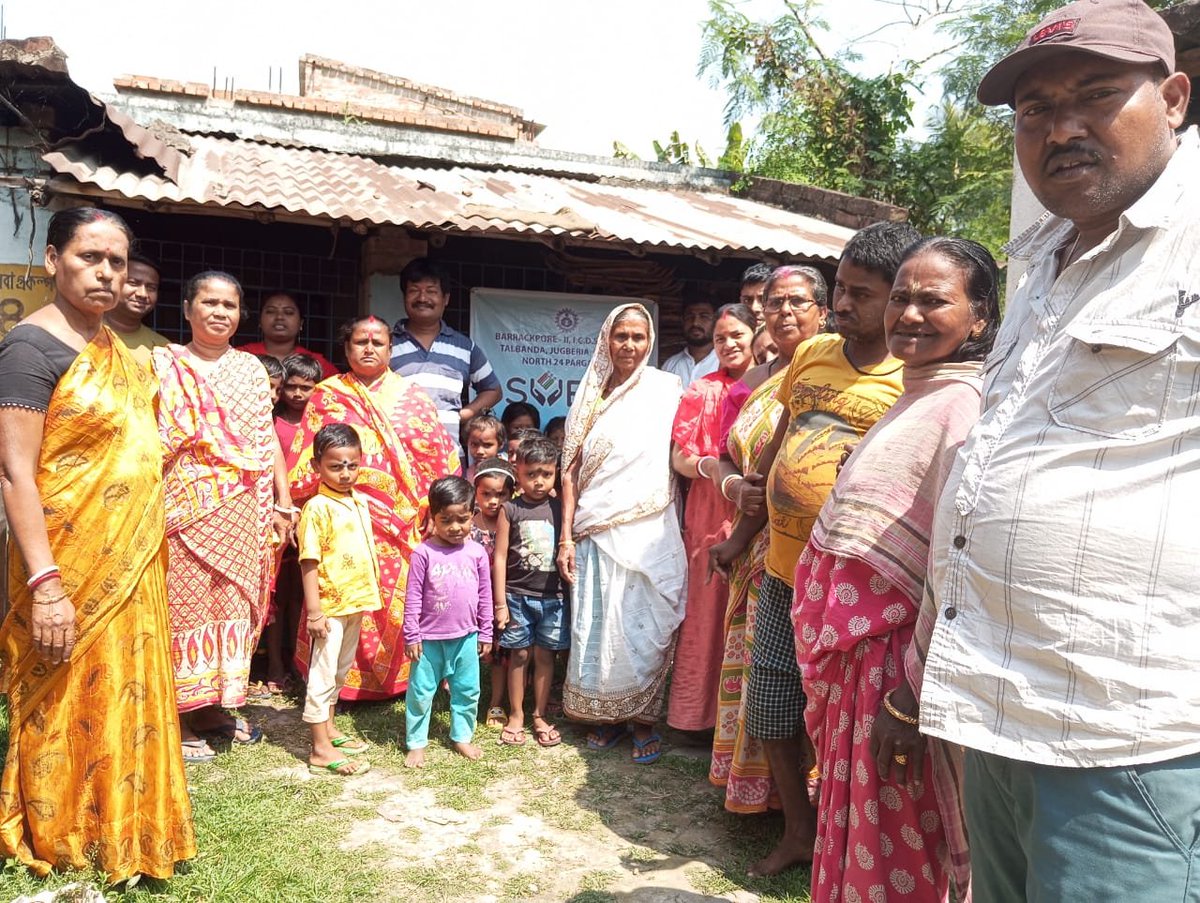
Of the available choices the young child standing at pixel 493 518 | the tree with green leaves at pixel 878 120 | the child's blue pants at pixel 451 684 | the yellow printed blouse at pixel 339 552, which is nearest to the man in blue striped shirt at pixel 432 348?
the young child standing at pixel 493 518

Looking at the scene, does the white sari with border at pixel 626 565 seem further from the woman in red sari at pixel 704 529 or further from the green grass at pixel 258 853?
the green grass at pixel 258 853

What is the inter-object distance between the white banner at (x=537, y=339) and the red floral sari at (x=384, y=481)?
1908 mm

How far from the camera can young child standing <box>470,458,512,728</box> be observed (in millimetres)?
4387

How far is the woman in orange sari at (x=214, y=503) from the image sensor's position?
12.3 feet

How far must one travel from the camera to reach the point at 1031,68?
1480 millimetres

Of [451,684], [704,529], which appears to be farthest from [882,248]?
[451,684]

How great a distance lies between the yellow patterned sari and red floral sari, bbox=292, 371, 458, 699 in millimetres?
1576

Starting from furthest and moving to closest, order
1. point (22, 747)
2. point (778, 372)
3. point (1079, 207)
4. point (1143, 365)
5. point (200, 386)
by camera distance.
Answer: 1. point (200, 386)
2. point (778, 372)
3. point (22, 747)
4. point (1079, 207)
5. point (1143, 365)

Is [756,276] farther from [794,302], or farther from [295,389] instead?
[295,389]

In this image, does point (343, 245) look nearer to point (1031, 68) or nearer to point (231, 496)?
point (231, 496)

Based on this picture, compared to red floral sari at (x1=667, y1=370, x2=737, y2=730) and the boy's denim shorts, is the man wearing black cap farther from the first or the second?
the boy's denim shorts

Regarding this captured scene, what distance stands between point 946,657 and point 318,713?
306cm

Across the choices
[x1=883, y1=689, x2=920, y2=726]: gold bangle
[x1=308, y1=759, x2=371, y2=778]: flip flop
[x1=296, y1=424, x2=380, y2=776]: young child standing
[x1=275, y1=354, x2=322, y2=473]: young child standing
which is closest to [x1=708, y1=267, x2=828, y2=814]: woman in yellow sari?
[x1=883, y1=689, x2=920, y2=726]: gold bangle

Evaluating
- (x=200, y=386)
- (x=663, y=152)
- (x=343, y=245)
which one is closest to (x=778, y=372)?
(x=200, y=386)
